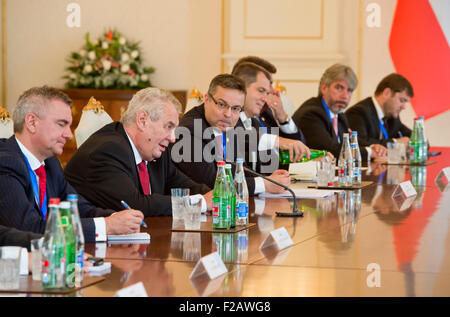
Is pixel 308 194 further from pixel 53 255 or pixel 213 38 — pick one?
pixel 213 38

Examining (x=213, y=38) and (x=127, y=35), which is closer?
(x=213, y=38)

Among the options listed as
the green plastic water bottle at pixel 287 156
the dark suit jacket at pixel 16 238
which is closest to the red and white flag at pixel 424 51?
the green plastic water bottle at pixel 287 156

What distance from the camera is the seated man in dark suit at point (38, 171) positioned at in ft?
8.34

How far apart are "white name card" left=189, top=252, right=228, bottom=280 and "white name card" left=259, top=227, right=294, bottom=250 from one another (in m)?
0.40

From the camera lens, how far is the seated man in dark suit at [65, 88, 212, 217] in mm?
3174

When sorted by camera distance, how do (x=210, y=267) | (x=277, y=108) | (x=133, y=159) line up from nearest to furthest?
(x=210, y=267) < (x=133, y=159) < (x=277, y=108)

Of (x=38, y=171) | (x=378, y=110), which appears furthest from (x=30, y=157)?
(x=378, y=110)

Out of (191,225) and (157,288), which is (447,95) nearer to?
(191,225)

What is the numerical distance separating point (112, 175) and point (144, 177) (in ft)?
0.84

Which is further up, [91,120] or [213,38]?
[213,38]

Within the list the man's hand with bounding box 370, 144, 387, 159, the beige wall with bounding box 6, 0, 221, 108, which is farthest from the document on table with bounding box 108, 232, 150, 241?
the beige wall with bounding box 6, 0, 221, 108

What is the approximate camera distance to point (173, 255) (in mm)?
2311

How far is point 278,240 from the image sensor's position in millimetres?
2463
